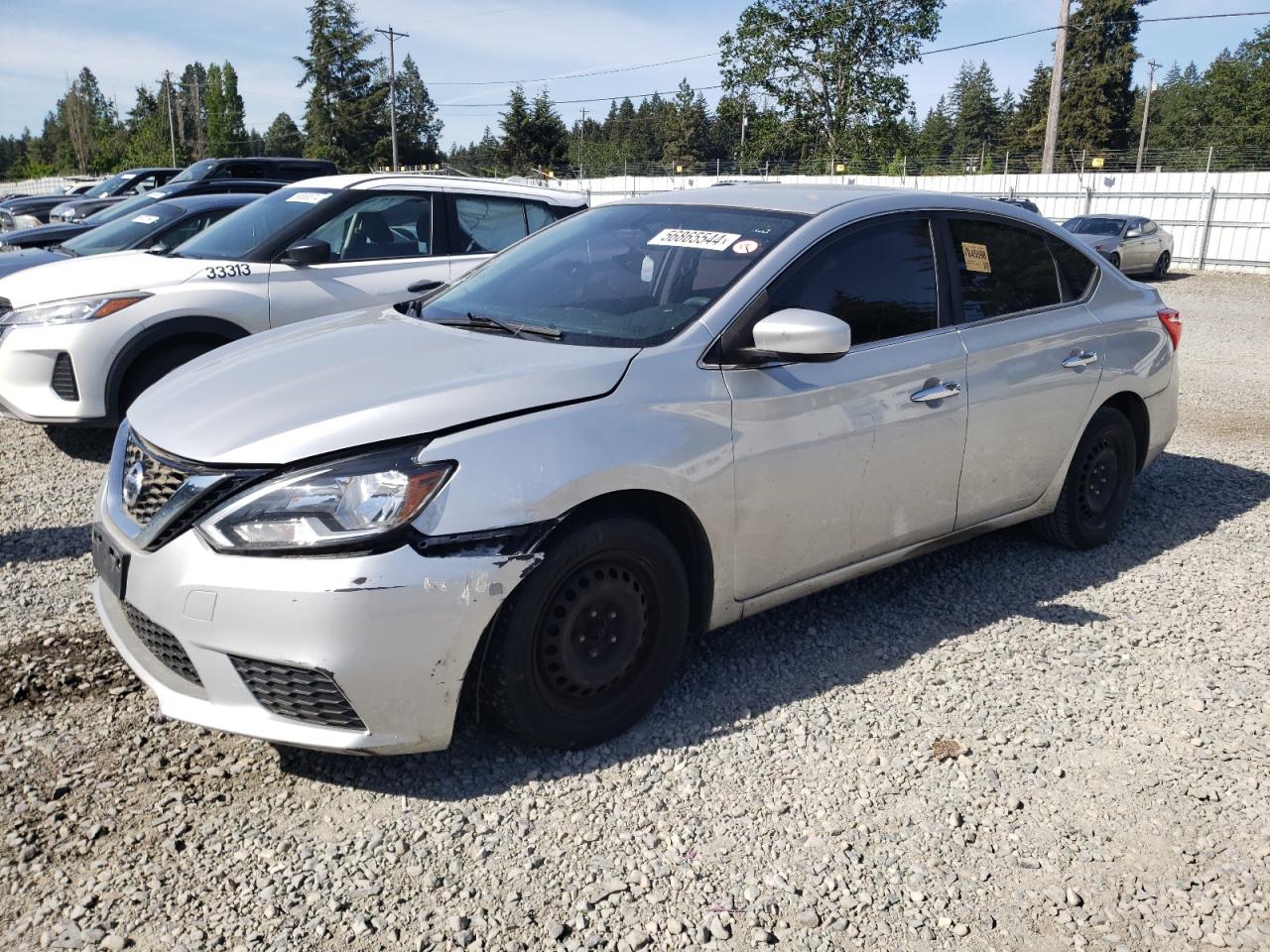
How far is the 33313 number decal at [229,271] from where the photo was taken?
6.48 metres

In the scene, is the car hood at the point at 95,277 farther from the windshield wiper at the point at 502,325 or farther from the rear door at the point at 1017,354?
the rear door at the point at 1017,354

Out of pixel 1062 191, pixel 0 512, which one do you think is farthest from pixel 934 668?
pixel 1062 191

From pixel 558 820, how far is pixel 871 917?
88 centimetres

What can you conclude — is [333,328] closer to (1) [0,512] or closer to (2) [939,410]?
(2) [939,410]

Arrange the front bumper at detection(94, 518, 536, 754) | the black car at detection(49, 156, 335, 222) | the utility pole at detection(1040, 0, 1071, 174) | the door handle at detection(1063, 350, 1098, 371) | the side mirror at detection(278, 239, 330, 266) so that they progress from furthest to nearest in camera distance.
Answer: the utility pole at detection(1040, 0, 1071, 174) < the black car at detection(49, 156, 335, 222) < the side mirror at detection(278, 239, 330, 266) < the door handle at detection(1063, 350, 1098, 371) < the front bumper at detection(94, 518, 536, 754)

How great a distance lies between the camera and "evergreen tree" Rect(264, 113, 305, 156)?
3784 inches

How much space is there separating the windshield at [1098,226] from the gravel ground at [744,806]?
64.3 ft

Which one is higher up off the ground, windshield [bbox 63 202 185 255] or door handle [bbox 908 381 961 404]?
windshield [bbox 63 202 185 255]

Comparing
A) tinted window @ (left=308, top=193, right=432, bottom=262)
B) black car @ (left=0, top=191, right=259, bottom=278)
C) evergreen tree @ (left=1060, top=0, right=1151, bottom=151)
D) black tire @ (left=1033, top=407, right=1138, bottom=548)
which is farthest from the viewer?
evergreen tree @ (left=1060, top=0, right=1151, bottom=151)

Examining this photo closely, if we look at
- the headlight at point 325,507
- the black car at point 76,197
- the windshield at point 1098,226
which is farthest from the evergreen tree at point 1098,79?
the headlight at point 325,507

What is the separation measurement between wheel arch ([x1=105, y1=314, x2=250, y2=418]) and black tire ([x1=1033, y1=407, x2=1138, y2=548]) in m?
4.92

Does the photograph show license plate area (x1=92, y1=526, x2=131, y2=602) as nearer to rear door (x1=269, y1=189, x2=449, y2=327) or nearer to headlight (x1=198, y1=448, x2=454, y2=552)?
headlight (x1=198, y1=448, x2=454, y2=552)

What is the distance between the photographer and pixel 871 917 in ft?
8.31

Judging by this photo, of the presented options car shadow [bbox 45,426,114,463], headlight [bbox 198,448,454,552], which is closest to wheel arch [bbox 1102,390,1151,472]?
headlight [bbox 198,448,454,552]
